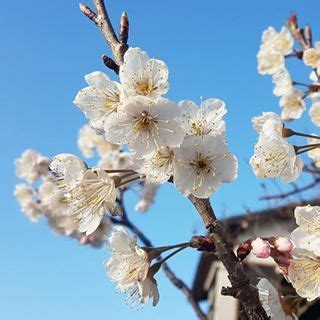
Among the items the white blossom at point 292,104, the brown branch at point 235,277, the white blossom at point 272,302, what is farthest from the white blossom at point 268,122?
the white blossom at point 292,104

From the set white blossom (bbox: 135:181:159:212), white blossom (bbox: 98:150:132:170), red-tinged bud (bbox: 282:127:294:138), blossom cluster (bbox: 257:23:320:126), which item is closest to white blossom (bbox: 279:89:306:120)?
blossom cluster (bbox: 257:23:320:126)

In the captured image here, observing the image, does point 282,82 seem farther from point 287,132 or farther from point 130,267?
point 130,267

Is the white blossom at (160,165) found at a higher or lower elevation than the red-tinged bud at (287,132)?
higher

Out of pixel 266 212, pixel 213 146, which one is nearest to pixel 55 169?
pixel 213 146

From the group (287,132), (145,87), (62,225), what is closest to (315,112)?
(287,132)

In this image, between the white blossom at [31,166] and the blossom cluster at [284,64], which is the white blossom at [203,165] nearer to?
the blossom cluster at [284,64]

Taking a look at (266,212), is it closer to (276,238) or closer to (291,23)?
(291,23)
